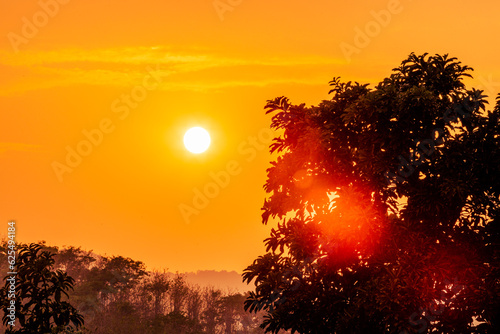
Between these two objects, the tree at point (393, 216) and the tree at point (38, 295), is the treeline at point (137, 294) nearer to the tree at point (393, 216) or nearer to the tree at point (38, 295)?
the tree at point (393, 216)

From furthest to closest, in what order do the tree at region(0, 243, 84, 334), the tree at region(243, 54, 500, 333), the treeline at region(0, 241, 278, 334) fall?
the treeline at region(0, 241, 278, 334)
the tree at region(243, 54, 500, 333)
the tree at region(0, 243, 84, 334)

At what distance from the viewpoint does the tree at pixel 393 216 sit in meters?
20.9

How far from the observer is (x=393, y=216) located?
883 inches

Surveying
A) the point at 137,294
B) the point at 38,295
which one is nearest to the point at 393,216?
the point at 38,295

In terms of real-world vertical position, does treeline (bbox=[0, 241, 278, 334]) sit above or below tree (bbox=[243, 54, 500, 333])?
above

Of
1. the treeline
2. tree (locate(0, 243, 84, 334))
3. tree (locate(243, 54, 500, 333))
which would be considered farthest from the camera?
the treeline

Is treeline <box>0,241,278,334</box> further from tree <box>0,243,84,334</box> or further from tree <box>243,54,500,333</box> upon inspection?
tree <box>0,243,84,334</box>

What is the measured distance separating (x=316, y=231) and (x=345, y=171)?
103 inches

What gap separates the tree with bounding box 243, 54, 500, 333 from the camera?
68.6 feet

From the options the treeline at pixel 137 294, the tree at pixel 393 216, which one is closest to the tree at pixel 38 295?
the tree at pixel 393 216

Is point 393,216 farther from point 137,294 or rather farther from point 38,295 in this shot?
point 137,294

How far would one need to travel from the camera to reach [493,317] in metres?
20.9

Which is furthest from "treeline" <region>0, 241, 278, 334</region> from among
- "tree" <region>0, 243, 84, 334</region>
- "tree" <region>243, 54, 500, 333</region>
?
"tree" <region>0, 243, 84, 334</region>

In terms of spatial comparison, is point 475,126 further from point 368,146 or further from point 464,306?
point 464,306
